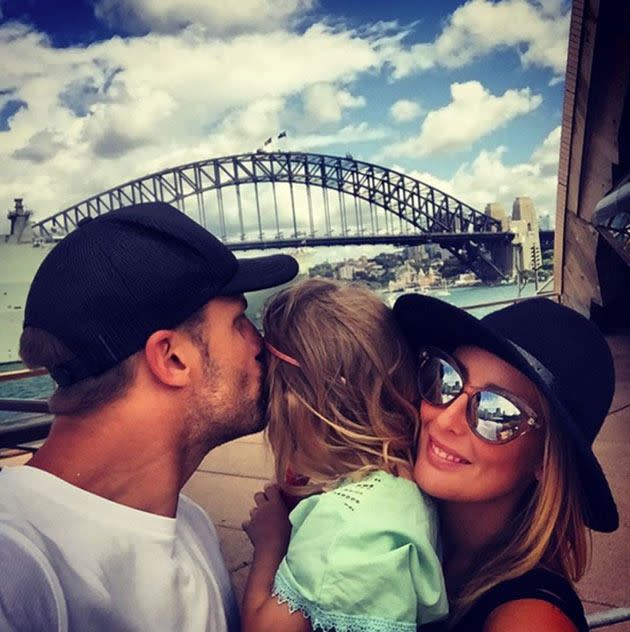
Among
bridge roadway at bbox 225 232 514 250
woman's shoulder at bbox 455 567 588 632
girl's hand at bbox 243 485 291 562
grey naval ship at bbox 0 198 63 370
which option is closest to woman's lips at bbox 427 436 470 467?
woman's shoulder at bbox 455 567 588 632

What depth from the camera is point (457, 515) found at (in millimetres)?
1512

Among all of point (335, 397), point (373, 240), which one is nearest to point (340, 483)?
point (335, 397)

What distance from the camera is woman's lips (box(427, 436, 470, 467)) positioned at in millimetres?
1400

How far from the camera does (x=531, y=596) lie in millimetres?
1204

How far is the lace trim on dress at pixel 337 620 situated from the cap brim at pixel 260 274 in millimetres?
638

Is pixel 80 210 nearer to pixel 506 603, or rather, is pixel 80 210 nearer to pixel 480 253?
pixel 480 253

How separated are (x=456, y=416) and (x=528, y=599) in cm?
38

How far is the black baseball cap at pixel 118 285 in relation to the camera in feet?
4.16

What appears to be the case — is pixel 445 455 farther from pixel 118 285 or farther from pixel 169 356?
pixel 118 285

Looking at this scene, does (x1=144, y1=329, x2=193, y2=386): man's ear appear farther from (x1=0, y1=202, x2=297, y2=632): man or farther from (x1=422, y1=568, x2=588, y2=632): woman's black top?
(x1=422, y1=568, x2=588, y2=632): woman's black top

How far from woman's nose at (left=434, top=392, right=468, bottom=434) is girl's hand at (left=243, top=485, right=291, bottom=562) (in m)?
0.45

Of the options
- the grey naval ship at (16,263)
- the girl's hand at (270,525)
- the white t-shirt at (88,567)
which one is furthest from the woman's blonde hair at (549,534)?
the grey naval ship at (16,263)

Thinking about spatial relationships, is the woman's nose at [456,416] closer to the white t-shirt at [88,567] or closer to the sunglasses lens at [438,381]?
the sunglasses lens at [438,381]

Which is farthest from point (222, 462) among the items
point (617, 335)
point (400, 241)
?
point (400, 241)
